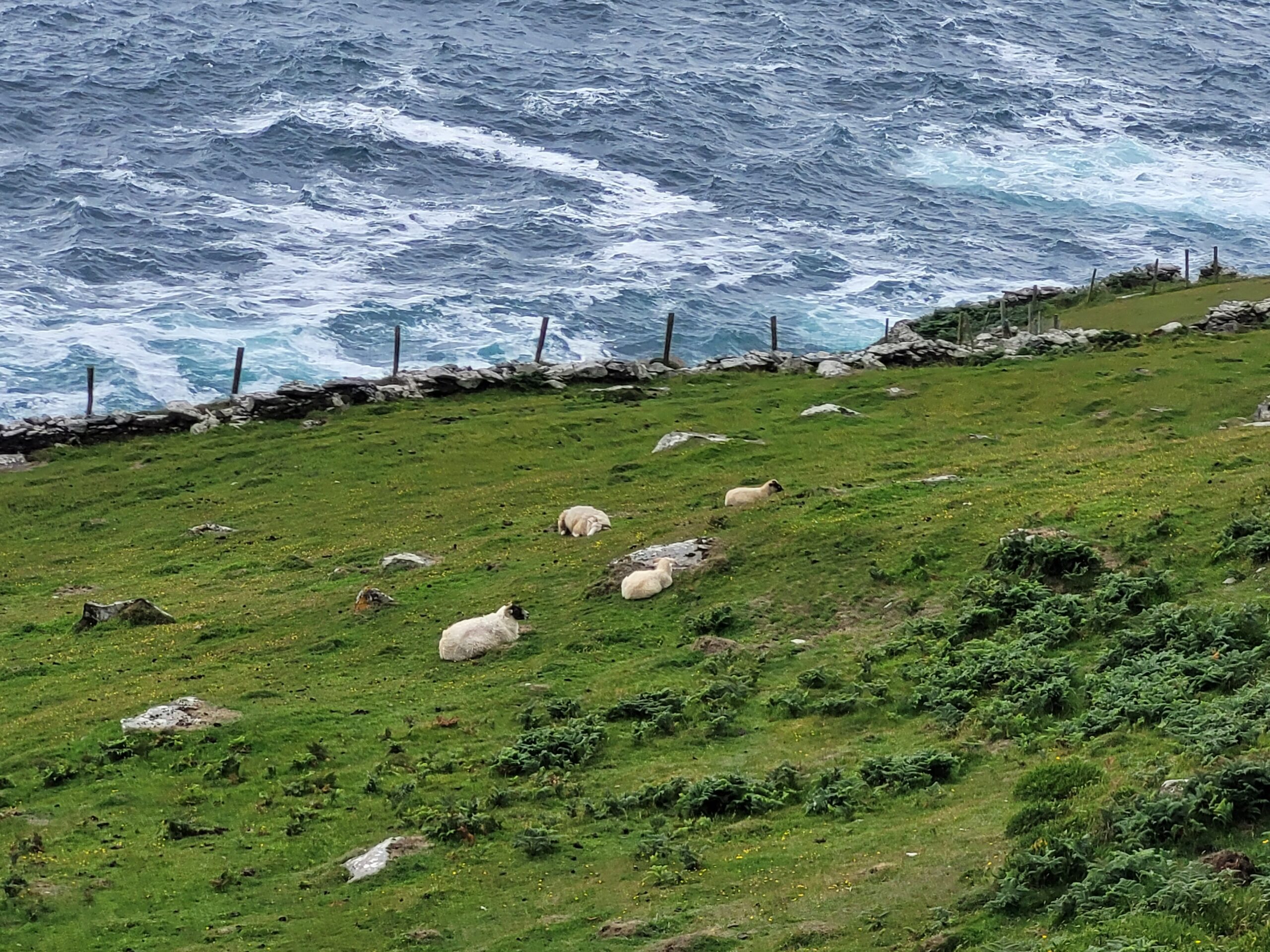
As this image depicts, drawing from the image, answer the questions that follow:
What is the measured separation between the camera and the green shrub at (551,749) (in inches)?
817

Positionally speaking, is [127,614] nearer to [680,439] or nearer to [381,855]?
[381,855]

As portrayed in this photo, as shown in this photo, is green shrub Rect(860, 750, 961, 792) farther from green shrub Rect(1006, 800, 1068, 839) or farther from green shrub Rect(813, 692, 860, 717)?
green shrub Rect(1006, 800, 1068, 839)

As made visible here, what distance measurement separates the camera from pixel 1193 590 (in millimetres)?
22062

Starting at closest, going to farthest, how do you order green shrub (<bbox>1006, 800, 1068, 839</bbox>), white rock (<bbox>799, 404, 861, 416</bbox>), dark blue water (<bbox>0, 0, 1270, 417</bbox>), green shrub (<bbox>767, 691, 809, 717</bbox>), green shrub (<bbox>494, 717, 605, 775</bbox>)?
1. green shrub (<bbox>1006, 800, 1068, 839</bbox>)
2. green shrub (<bbox>494, 717, 605, 775</bbox>)
3. green shrub (<bbox>767, 691, 809, 717</bbox>)
4. white rock (<bbox>799, 404, 861, 416</bbox>)
5. dark blue water (<bbox>0, 0, 1270, 417</bbox>)

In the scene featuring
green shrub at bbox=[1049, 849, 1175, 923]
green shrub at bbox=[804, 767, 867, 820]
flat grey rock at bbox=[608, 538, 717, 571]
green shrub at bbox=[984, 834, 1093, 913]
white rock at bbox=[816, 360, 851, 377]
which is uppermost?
green shrub at bbox=[1049, 849, 1175, 923]

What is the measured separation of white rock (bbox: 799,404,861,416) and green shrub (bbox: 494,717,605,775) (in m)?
25.0

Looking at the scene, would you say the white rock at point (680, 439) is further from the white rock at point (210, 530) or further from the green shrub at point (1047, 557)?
the green shrub at point (1047, 557)

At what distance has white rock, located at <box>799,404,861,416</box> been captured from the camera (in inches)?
1780

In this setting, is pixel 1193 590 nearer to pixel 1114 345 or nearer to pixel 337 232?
pixel 1114 345

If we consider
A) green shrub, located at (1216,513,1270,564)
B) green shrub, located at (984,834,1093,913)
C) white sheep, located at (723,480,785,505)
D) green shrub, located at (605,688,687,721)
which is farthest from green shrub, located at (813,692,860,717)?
white sheep, located at (723,480,785,505)

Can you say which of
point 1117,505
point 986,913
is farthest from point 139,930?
point 1117,505

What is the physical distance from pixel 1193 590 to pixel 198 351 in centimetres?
5684

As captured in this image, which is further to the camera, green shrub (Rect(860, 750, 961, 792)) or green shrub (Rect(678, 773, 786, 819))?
green shrub (Rect(678, 773, 786, 819))

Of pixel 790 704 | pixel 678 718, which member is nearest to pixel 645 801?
pixel 678 718
